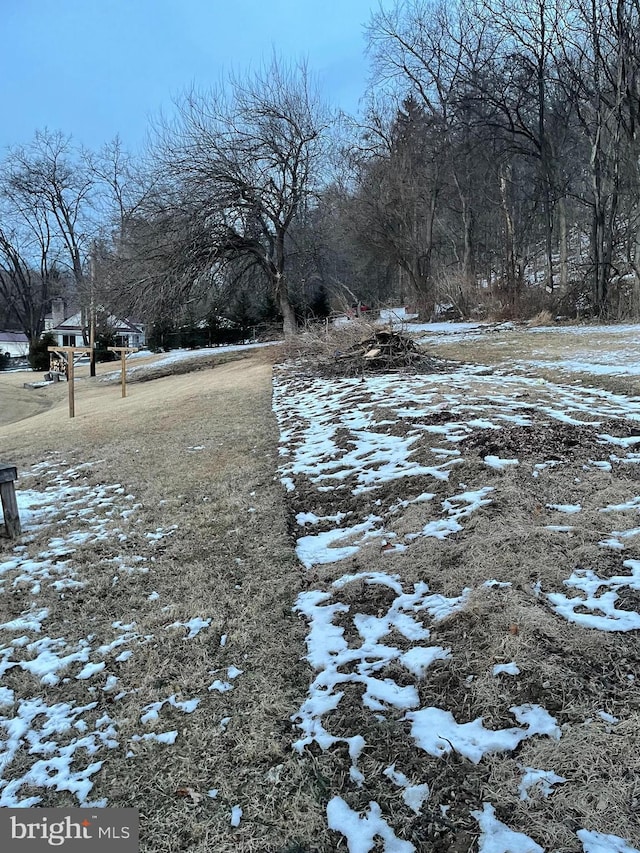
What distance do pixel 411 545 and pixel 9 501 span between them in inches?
129

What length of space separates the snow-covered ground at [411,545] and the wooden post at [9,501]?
7.50 feet

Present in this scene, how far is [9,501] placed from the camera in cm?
429

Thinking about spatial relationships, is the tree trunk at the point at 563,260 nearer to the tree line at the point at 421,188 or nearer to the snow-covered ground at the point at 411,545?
the tree line at the point at 421,188

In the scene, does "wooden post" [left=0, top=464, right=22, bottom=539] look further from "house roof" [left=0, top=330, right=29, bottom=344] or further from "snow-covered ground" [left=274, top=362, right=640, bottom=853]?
"house roof" [left=0, top=330, right=29, bottom=344]

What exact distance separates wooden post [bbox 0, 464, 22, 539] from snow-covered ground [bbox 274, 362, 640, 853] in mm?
2286

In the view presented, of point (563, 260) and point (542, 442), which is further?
point (563, 260)

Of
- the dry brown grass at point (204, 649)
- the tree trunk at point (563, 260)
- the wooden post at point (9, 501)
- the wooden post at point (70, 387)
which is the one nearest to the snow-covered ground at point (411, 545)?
the dry brown grass at point (204, 649)

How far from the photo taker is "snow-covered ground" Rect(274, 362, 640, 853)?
1.84 meters

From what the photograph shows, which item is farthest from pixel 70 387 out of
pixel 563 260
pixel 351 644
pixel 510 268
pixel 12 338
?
pixel 12 338

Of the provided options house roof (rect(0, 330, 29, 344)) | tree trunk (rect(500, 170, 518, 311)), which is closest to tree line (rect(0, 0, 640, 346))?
tree trunk (rect(500, 170, 518, 311))

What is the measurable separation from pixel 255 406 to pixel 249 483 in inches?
153

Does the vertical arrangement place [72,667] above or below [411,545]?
below

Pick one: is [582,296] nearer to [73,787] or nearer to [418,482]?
[418,482]

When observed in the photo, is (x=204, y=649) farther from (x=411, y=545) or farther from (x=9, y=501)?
(x=9, y=501)
